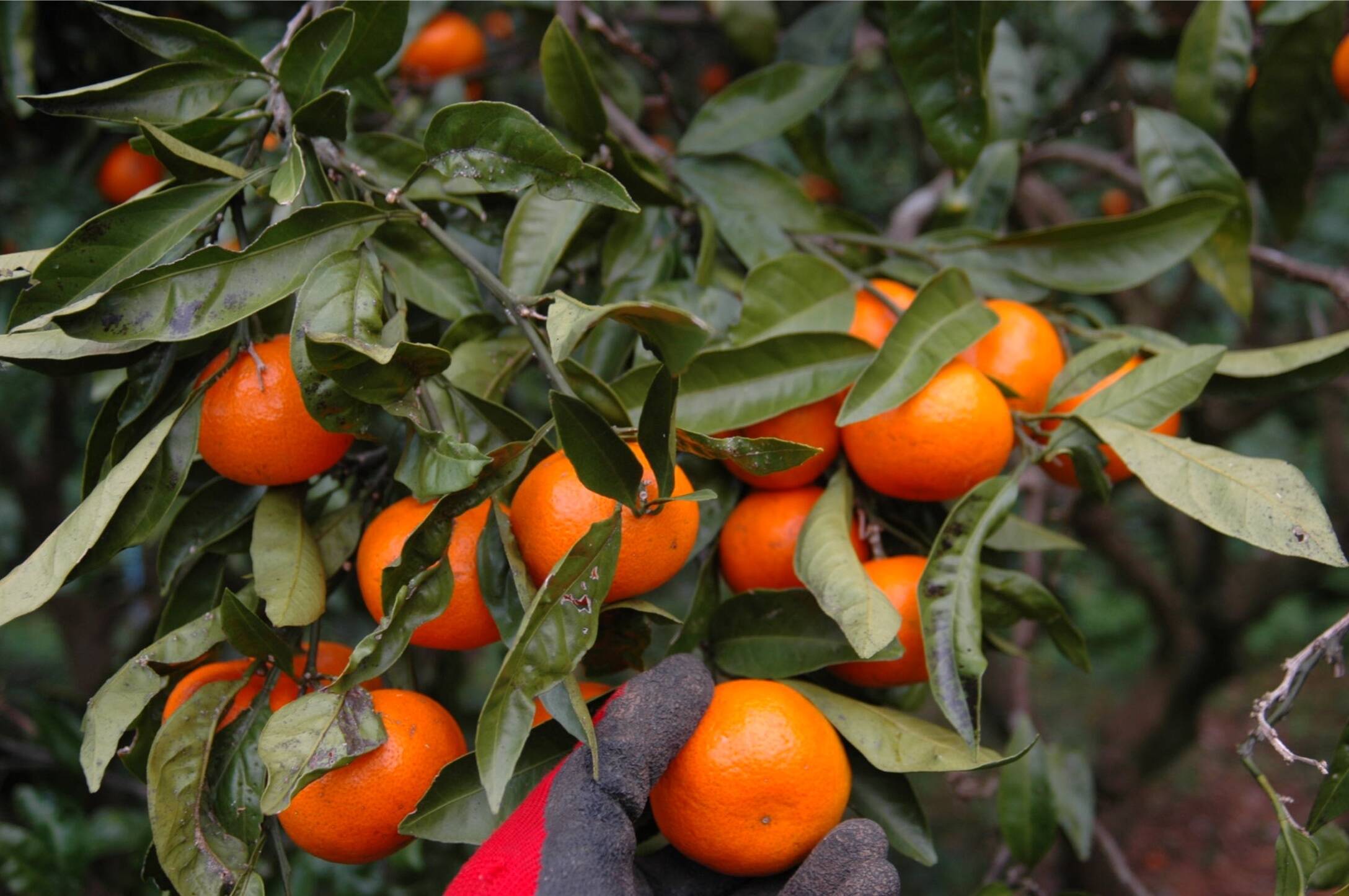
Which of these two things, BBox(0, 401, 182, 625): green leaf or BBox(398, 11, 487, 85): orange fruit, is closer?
BBox(0, 401, 182, 625): green leaf

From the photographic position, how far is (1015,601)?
884 millimetres

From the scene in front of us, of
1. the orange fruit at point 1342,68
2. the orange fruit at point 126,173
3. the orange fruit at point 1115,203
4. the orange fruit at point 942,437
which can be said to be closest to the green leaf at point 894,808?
the orange fruit at point 942,437

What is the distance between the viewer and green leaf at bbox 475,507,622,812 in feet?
2.02

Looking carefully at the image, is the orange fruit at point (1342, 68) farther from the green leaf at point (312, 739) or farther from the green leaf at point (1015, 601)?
the green leaf at point (312, 739)

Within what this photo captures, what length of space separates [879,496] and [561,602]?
0.45m

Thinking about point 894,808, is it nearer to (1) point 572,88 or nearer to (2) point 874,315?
(2) point 874,315

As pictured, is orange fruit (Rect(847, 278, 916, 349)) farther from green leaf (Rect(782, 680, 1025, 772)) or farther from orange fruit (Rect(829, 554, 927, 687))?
green leaf (Rect(782, 680, 1025, 772))

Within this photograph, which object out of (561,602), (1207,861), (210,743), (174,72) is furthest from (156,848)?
(1207,861)

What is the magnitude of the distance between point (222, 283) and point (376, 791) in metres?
0.39

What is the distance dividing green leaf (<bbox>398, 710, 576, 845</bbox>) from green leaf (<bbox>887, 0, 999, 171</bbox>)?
75 centimetres

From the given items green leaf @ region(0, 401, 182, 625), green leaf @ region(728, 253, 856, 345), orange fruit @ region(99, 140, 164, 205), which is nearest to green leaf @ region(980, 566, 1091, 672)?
green leaf @ region(728, 253, 856, 345)

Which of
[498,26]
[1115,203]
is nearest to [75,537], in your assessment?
[498,26]

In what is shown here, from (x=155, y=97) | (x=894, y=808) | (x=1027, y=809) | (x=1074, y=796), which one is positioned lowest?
(x=1074, y=796)

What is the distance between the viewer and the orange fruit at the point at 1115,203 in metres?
2.50
